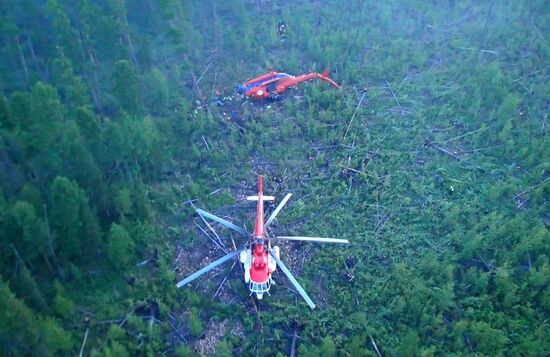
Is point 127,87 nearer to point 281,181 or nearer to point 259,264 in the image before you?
point 281,181

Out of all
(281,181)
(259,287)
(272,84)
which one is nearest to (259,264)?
(259,287)

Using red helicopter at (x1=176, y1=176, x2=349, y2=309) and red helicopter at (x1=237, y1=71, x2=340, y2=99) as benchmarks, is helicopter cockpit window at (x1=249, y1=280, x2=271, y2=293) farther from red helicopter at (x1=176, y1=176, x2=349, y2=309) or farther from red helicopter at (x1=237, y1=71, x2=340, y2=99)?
red helicopter at (x1=237, y1=71, x2=340, y2=99)

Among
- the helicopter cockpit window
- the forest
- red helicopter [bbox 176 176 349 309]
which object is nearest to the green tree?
the forest

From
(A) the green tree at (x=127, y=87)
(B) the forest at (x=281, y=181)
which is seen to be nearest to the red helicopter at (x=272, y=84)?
(B) the forest at (x=281, y=181)

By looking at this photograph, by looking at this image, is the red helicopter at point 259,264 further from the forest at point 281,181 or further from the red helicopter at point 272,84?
the red helicopter at point 272,84

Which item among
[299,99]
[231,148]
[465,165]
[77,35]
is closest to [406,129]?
[465,165]
